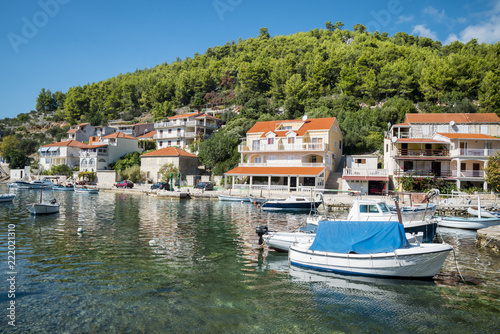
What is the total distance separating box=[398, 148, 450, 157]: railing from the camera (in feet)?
137

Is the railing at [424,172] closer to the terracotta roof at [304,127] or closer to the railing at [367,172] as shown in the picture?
the railing at [367,172]

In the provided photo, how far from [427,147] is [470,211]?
16937 mm

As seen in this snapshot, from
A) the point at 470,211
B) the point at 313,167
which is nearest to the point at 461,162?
the point at 470,211

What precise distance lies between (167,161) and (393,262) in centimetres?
5149

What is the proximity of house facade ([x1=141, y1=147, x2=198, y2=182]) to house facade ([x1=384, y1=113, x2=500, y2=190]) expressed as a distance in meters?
34.5

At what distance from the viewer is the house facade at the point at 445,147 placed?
129 feet

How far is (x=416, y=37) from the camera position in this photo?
104 m

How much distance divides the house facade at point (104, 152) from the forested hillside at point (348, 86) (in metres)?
24.6

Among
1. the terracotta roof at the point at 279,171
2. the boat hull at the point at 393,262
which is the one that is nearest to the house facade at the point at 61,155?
the terracotta roof at the point at 279,171

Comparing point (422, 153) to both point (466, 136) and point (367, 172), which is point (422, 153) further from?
point (367, 172)

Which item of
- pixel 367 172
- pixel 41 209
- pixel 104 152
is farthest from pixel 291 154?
pixel 104 152

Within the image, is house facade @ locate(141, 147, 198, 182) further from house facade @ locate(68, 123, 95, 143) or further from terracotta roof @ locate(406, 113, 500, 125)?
house facade @ locate(68, 123, 95, 143)

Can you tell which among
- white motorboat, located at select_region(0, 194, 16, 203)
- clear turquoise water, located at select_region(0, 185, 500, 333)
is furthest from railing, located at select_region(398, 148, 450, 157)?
white motorboat, located at select_region(0, 194, 16, 203)

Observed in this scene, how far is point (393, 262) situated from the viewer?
39.4 ft
